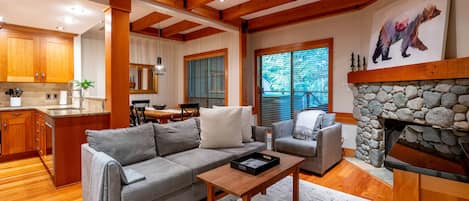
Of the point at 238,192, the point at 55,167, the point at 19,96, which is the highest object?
the point at 19,96

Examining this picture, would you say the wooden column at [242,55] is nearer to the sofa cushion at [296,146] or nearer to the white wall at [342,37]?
the white wall at [342,37]

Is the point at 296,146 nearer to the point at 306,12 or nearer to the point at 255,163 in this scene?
the point at 255,163

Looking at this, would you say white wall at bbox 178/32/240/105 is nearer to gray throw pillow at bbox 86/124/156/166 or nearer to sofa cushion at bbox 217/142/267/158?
sofa cushion at bbox 217/142/267/158

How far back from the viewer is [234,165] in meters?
2.07

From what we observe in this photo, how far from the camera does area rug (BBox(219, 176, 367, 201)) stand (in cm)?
255

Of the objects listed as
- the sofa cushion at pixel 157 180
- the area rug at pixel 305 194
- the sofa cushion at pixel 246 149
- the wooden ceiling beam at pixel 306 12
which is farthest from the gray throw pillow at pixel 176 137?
the wooden ceiling beam at pixel 306 12

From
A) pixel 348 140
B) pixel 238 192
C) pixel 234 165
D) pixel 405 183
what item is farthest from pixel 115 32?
pixel 348 140

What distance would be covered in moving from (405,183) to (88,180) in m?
2.31

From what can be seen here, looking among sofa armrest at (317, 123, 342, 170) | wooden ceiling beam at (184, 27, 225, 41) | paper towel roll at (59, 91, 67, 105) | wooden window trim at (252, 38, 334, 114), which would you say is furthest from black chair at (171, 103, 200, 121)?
sofa armrest at (317, 123, 342, 170)

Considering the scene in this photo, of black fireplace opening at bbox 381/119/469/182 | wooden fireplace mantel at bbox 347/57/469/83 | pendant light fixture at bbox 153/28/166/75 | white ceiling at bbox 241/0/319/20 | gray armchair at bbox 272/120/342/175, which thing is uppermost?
white ceiling at bbox 241/0/319/20

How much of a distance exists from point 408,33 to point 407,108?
94 cm

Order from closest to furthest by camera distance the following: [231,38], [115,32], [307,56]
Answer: [115,32], [307,56], [231,38]

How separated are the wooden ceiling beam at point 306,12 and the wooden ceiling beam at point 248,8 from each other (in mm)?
661

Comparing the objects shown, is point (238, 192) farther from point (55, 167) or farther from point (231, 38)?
point (231, 38)
